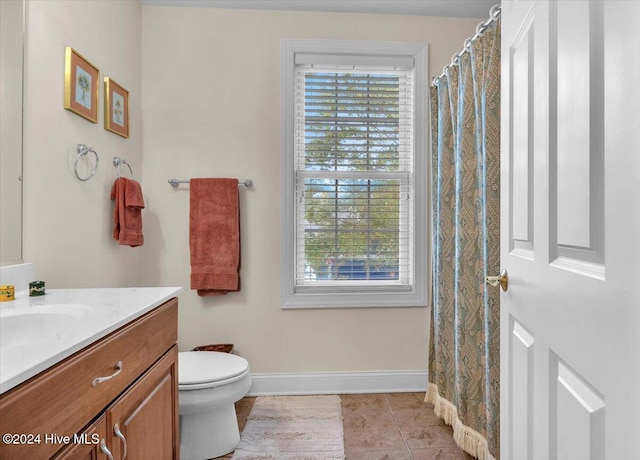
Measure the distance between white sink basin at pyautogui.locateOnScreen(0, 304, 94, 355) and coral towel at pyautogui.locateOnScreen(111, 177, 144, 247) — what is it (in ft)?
2.71

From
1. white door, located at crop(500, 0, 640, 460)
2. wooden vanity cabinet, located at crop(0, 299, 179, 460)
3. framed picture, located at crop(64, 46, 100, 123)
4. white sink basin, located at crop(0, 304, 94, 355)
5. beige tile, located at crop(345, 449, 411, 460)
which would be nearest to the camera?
white door, located at crop(500, 0, 640, 460)

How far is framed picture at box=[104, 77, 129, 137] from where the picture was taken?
189 centimetres

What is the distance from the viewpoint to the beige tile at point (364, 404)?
215cm

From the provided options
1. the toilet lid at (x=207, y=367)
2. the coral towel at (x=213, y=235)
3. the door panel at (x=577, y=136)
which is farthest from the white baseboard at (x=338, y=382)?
the door panel at (x=577, y=136)

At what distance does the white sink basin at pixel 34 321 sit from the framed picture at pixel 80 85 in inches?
36.8

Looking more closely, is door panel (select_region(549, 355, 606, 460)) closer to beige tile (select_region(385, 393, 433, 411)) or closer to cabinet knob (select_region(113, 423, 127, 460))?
cabinet knob (select_region(113, 423, 127, 460))

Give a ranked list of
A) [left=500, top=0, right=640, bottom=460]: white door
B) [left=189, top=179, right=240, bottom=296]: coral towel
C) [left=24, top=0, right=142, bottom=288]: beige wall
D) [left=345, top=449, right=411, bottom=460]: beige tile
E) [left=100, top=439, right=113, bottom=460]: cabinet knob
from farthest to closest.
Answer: [left=189, top=179, right=240, bottom=296]: coral towel < [left=345, top=449, right=411, bottom=460]: beige tile < [left=24, top=0, right=142, bottom=288]: beige wall < [left=100, top=439, right=113, bottom=460]: cabinet knob < [left=500, top=0, right=640, bottom=460]: white door

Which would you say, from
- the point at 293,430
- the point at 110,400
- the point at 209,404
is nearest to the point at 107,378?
the point at 110,400

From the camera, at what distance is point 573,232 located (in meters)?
0.69

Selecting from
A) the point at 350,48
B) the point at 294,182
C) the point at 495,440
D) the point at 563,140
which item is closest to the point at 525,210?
the point at 563,140

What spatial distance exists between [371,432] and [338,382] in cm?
48

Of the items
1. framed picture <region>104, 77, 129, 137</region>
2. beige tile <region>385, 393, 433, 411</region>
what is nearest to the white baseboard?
beige tile <region>385, 393, 433, 411</region>

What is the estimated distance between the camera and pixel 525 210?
92cm

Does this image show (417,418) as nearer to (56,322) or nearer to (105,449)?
(105,449)
